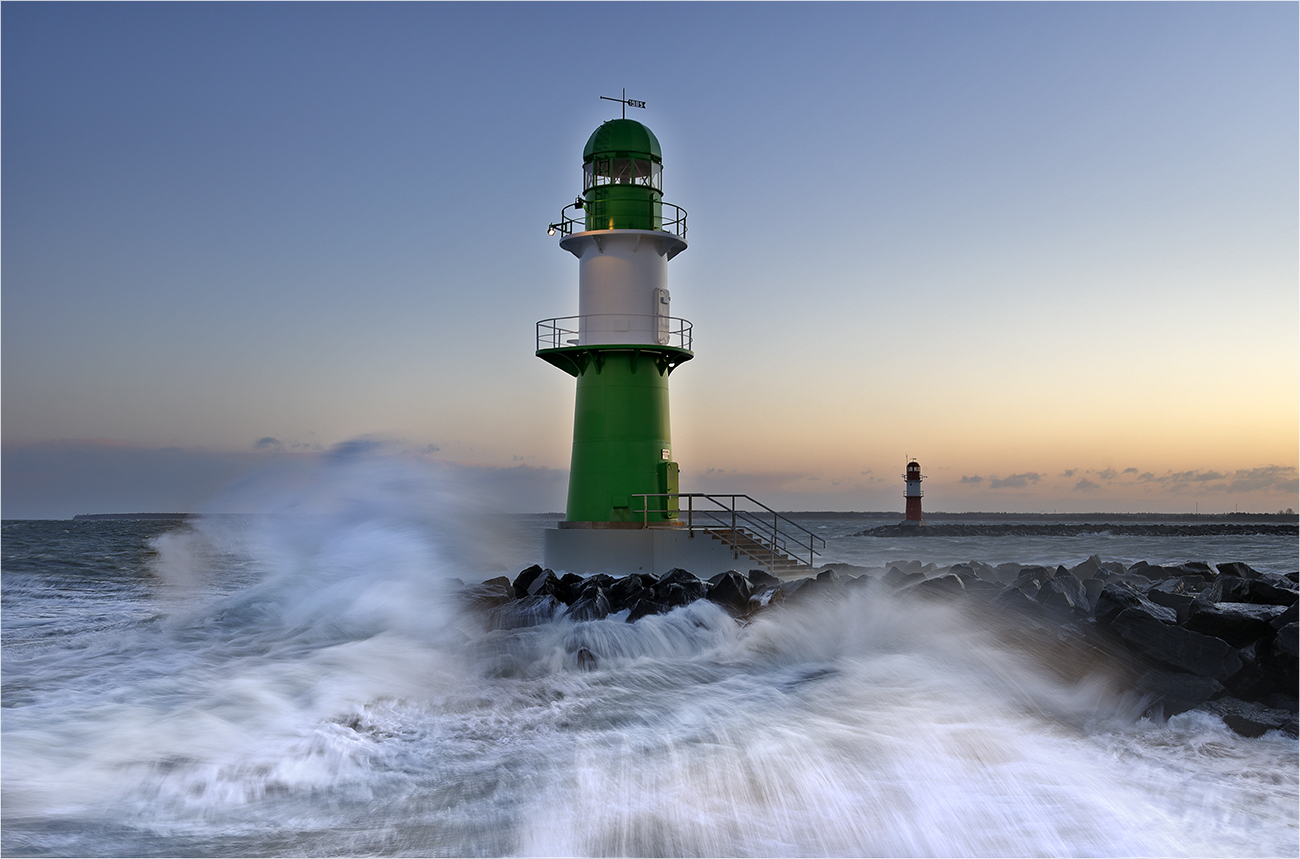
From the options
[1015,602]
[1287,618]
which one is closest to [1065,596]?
[1015,602]

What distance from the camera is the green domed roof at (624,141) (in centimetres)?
1598

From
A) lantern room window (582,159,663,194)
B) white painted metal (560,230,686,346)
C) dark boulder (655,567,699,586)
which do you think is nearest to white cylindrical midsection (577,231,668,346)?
white painted metal (560,230,686,346)

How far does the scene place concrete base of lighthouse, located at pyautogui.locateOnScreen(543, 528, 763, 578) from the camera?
583 inches

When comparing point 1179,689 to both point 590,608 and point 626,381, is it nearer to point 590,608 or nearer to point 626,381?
point 590,608

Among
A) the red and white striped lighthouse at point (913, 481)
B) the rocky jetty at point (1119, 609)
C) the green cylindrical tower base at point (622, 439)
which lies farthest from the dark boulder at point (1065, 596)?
the red and white striped lighthouse at point (913, 481)

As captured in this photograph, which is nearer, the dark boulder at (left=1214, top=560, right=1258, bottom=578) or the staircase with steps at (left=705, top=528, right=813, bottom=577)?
the dark boulder at (left=1214, top=560, right=1258, bottom=578)

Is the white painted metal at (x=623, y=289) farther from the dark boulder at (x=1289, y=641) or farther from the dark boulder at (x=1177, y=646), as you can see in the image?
the dark boulder at (x=1289, y=641)

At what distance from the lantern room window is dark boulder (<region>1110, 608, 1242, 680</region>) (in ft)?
37.0

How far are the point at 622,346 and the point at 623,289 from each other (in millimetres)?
1026

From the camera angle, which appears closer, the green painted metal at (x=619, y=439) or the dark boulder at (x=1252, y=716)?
the dark boulder at (x=1252, y=716)

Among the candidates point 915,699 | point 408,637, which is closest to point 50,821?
point 408,637

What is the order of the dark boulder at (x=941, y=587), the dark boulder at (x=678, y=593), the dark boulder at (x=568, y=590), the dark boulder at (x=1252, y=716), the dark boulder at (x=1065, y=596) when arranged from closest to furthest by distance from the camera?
1. the dark boulder at (x=1252, y=716)
2. the dark boulder at (x=1065, y=596)
3. the dark boulder at (x=941, y=587)
4. the dark boulder at (x=678, y=593)
5. the dark boulder at (x=568, y=590)

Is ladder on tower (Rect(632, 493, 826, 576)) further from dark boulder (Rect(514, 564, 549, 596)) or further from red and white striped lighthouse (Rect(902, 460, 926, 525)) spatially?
red and white striped lighthouse (Rect(902, 460, 926, 525))

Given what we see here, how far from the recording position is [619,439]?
1552 centimetres
